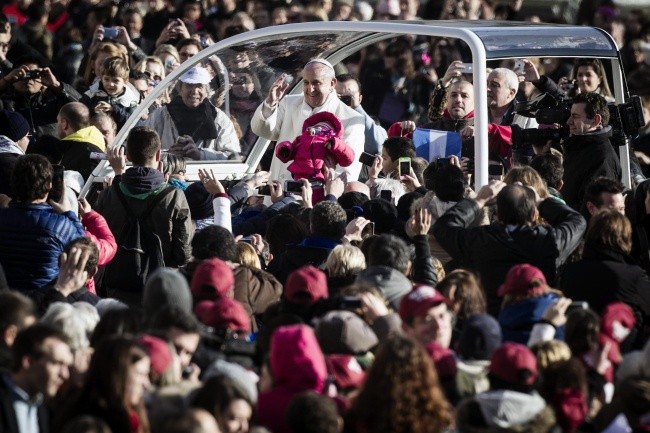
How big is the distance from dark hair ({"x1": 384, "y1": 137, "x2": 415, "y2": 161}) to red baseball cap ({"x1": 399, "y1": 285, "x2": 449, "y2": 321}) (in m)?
3.55

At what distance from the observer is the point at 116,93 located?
13352mm

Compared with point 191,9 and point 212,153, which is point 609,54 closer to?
point 212,153

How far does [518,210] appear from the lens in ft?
27.8

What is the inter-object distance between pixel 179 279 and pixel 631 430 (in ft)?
6.97

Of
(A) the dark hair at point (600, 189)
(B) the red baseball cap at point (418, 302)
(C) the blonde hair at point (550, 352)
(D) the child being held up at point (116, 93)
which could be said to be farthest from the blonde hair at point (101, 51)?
(C) the blonde hair at point (550, 352)

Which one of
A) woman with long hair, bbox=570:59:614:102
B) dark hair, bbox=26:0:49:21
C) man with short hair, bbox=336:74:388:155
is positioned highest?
woman with long hair, bbox=570:59:614:102

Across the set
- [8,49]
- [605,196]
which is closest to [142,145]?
[605,196]

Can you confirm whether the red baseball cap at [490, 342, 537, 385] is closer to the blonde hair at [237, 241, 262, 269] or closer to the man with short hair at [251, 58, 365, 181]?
the blonde hair at [237, 241, 262, 269]

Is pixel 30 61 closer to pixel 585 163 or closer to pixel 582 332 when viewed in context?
pixel 585 163

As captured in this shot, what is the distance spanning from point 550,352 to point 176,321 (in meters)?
1.59

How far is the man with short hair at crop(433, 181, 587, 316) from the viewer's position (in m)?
8.48

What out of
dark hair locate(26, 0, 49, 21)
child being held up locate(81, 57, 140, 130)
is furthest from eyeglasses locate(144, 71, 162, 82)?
dark hair locate(26, 0, 49, 21)

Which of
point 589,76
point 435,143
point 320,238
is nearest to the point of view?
point 320,238

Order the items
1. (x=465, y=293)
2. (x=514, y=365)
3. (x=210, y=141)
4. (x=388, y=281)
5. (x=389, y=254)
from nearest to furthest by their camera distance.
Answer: (x=514, y=365) < (x=465, y=293) < (x=388, y=281) < (x=389, y=254) < (x=210, y=141)
